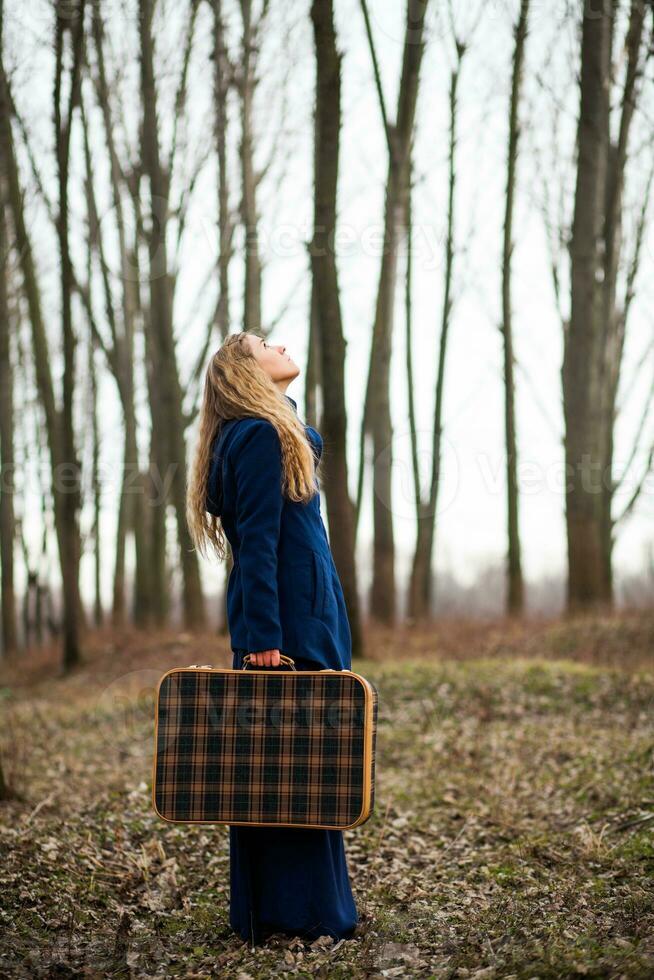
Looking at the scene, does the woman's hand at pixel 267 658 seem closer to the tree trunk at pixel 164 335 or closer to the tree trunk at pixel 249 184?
the tree trunk at pixel 249 184

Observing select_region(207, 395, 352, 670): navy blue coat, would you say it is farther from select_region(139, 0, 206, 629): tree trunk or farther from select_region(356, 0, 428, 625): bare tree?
select_region(139, 0, 206, 629): tree trunk

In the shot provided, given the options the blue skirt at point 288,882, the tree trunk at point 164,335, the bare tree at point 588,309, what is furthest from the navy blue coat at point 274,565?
the tree trunk at point 164,335

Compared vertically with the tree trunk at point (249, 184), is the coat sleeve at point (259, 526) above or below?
below

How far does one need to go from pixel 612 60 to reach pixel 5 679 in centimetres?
1201

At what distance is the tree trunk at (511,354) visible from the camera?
514 inches

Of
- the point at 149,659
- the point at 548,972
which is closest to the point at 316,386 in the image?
the point at 149,659

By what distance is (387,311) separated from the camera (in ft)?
42.5

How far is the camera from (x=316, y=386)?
1462 cm

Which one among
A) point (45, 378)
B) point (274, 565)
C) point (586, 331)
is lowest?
point (274, 565)

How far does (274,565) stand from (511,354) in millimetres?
11040

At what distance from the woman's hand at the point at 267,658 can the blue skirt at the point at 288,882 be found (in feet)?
0.16

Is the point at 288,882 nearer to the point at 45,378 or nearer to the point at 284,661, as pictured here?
the point at 284,661

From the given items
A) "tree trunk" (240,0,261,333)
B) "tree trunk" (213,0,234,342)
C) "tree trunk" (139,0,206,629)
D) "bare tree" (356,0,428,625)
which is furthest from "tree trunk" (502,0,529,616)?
"tree trunk" (139,0,206,629)

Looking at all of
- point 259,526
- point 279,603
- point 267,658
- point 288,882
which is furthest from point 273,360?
point 288,882
